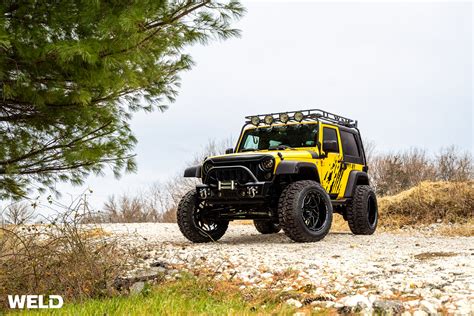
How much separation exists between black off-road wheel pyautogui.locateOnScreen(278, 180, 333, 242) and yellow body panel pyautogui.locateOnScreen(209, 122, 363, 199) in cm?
51

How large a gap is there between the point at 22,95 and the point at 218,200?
11.3ft

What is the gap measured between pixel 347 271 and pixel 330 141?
371 centimetres

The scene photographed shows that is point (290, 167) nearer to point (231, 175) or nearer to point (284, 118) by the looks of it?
point (231, 175)

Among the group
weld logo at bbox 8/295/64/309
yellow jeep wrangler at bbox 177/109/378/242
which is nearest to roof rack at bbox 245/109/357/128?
yellow jeep wrangler at bbox 177/109/378/242

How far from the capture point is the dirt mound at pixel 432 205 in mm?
14969

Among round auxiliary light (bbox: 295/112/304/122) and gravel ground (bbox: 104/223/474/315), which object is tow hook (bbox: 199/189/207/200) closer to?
gravel ground (bbox: 104/223/474/315)

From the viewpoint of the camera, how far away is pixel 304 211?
870 cm

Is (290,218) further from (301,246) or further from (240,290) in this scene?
(240,290)

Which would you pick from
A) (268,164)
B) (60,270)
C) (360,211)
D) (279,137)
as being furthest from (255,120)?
(60,270)

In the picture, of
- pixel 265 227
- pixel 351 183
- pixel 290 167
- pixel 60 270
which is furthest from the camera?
pixel 265 227

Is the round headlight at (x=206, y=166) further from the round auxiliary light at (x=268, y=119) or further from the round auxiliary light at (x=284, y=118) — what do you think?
the round auxiliary light at (x=284, y=118)

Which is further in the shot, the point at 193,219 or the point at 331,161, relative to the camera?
the point at 331,161

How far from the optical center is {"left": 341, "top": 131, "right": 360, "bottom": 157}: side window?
1053 cm

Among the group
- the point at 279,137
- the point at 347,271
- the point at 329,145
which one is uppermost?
the point at 279,137
